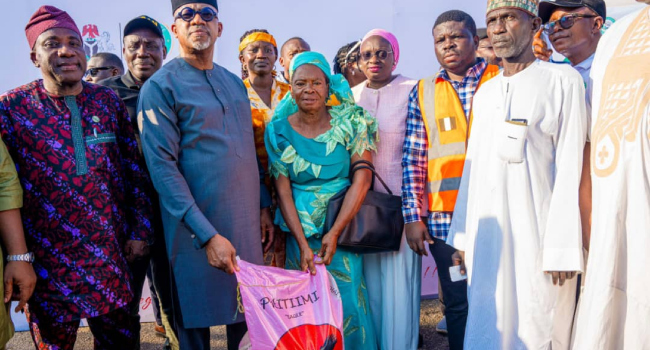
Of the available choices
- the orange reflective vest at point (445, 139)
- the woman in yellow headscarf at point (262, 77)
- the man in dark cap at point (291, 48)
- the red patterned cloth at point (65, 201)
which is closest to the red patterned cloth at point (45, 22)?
the red patterned cloth at point (65, 201)

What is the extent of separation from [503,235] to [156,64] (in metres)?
2.67

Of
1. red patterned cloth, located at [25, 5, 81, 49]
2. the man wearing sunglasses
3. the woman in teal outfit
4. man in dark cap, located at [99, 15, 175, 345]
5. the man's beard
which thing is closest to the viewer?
red patterned cloth, located at [25, 5, 81, 49]

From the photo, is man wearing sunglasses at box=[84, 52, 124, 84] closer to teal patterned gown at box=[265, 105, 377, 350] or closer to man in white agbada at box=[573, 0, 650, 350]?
teal patterned gown at box=[265, 105, 377, 350]

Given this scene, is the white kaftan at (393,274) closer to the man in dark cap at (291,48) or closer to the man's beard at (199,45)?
the man's beard at (199,45)

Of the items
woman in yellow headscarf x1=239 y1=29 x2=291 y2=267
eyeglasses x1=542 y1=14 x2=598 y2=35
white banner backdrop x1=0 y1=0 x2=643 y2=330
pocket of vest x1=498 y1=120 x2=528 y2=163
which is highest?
white banner backdrop x1=0 y1=0 x2=643 y2=330

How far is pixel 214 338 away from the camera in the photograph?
177 inches

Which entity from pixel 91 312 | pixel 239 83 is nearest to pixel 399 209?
pixel 239 83

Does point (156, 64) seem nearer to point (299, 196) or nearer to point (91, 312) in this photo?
point (299, 196)

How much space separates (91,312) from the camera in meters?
2.64

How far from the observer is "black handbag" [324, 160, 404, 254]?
3216 millimetres

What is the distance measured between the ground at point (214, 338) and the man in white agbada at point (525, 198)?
5.03ft

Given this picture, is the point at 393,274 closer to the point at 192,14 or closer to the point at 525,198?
the point at 525,198

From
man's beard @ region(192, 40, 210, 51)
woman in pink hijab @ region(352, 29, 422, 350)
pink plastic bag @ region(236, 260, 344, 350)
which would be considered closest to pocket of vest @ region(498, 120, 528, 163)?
woman in pink hijab @ region(352, 29, 422, 350)

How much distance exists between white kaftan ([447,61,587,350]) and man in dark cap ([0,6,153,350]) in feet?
6.23
